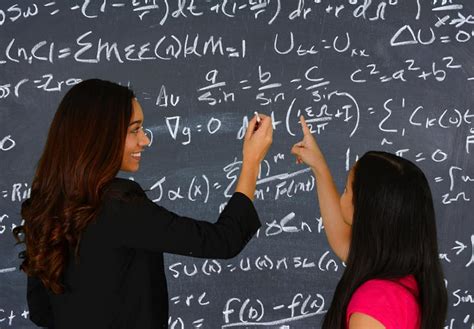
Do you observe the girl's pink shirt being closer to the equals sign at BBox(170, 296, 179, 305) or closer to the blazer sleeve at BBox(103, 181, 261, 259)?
the blazer sleeve at BBox(103, 181, 261, 259)

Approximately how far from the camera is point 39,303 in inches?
63.9

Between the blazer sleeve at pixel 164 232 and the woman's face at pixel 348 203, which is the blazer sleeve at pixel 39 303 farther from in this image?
the woman's face at pixel 348 203

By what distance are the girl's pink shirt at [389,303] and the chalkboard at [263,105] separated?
3.72 ft

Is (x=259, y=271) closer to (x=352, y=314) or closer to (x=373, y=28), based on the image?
(x=373, y=28)

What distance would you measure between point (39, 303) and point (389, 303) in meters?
0.86

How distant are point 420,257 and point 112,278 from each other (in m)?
0.65

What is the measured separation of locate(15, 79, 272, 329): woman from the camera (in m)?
1.39

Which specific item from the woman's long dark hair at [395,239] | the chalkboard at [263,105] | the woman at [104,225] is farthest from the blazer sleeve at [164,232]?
the chalkboard at [263,105]

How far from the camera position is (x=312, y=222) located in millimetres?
2449

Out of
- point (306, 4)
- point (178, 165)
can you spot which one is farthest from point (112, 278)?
point (306, 4)

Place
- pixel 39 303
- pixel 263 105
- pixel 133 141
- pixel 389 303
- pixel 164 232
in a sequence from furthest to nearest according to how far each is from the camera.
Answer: pixel 263 105
pixel 39 303
pixel 133 141
pixel 164 232
pixel 389 303

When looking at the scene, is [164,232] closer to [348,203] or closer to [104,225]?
[104,225]

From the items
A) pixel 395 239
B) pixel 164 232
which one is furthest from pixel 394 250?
pixel 164 232

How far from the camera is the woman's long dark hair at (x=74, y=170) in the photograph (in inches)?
54.7
